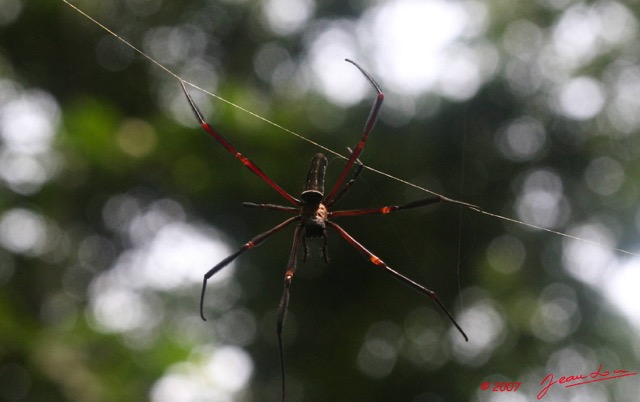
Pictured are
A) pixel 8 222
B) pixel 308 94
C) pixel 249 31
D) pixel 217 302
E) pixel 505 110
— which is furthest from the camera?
pixel 249 31

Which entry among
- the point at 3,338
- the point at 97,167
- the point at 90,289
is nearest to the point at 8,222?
the point at 97,167

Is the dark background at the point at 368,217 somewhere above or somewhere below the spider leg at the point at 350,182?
above

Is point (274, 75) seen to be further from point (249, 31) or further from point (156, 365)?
point (156, 365)

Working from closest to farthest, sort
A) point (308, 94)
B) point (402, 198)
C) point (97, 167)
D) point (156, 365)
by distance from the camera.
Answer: point (156, 365), point (97, 167), point (402, 198), point (308, 94)
